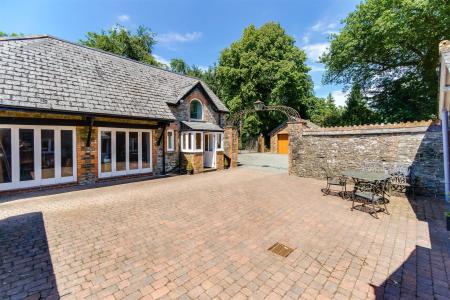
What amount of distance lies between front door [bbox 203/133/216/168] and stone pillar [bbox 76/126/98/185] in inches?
298

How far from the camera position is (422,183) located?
8.75 m

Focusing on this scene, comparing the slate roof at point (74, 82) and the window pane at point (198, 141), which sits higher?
the slate roof at point (74, 82)

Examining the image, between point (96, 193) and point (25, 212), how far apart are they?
7.91ft

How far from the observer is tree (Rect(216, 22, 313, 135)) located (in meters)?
27.7

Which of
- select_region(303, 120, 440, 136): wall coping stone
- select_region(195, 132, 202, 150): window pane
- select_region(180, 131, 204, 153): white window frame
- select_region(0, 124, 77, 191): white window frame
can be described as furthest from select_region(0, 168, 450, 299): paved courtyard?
select_region(195, 132, 202, 150): window pane

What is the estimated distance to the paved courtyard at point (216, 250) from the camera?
125 inches

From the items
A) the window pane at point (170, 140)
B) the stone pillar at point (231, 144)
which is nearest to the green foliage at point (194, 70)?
the stone pillar at point (231, 144)

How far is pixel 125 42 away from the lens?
2927 centimetres

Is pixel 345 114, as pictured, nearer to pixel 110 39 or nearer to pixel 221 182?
pixel 221 182

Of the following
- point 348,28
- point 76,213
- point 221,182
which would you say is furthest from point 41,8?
point 348,28

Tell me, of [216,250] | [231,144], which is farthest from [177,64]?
[216,250]

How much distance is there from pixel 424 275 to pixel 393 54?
22.6 m

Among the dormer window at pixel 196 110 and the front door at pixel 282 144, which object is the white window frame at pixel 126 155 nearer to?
the dormer window at pixel 196 110

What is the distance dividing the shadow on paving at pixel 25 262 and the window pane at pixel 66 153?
415 centimetres
